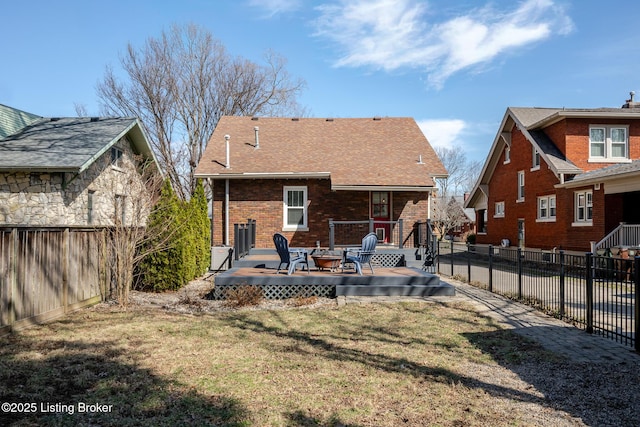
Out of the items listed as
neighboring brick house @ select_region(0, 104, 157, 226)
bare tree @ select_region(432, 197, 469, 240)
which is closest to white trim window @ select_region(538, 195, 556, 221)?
neighboring brick house @ select_region(0, 104, 157, 226)

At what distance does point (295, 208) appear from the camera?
16.5 meters

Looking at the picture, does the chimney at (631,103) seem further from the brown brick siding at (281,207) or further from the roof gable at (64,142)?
the roof gable at (64,142)

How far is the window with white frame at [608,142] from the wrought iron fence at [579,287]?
10.4 meters

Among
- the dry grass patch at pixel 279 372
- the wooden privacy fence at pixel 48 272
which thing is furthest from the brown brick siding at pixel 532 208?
the wooden privacy fence at pixel 48 272

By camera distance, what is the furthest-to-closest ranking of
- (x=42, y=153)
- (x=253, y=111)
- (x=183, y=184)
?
(x=253, y=111) → (x=183, y=184) → (x=42, y=153)

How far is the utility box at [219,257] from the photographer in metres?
16.2

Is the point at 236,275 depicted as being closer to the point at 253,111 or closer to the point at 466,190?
the point at 253,111

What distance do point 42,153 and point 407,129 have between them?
14.0m

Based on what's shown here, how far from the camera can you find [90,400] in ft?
13.3

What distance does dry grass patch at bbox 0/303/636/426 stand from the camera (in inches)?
150

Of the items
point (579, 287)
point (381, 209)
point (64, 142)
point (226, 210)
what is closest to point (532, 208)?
point (381, 209)

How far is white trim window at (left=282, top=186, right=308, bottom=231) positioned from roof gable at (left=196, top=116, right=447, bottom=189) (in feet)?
2.56

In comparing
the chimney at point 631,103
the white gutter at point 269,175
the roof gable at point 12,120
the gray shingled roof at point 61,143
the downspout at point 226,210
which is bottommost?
the downspout at point 226,210

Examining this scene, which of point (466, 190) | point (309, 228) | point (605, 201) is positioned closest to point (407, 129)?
point (309, 228)
